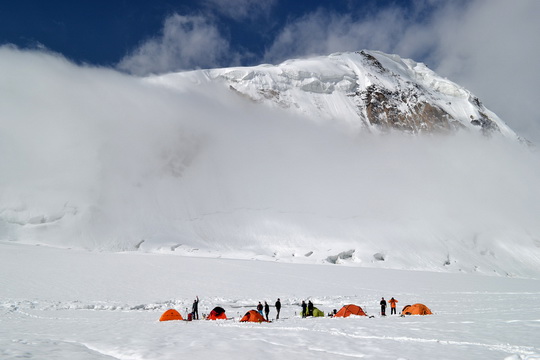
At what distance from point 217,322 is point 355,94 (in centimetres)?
15122

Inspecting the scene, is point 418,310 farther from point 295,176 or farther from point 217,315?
point 295,176

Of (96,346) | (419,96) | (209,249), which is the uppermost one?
(419,96)

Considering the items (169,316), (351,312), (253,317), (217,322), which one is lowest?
(217,322)

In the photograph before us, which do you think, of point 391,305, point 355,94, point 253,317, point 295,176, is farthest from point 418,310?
point 355,94

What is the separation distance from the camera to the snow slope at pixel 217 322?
29.9 ft

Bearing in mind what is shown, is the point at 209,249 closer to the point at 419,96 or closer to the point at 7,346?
the point at 7,346

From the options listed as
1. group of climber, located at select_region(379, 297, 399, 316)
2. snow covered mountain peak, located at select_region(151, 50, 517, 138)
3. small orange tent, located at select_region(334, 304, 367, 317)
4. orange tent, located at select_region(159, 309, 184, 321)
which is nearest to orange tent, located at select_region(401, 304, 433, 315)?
group of climber, located at select_region(379, 297, 399, 316)

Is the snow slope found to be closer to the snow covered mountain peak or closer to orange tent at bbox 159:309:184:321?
orange tent at bbox 159:309:184:321

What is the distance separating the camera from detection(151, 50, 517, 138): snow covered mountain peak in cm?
14575

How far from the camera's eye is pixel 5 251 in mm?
41469

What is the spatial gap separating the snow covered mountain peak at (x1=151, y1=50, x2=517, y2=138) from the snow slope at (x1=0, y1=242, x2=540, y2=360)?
111013mm

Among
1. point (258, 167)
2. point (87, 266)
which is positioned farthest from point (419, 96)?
point (87, 266)

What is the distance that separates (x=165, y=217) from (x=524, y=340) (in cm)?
7907

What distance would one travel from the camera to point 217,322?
58.9ft
